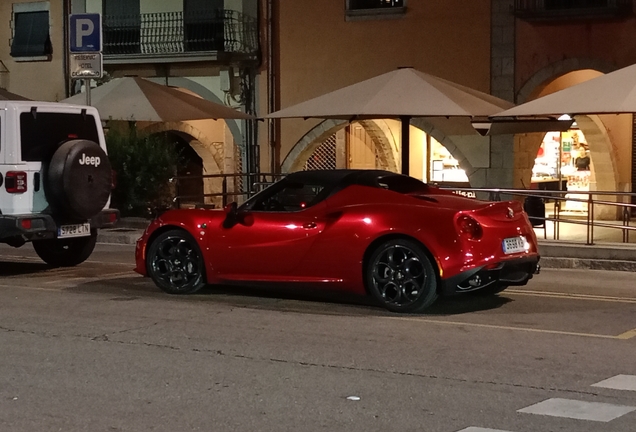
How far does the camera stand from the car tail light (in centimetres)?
1048

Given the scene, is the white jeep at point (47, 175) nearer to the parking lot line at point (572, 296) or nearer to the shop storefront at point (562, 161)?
the parking lot line at point (572, 296)

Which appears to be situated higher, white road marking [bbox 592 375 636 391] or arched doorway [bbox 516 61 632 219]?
arched doorway [bbox 516 61 632 219]

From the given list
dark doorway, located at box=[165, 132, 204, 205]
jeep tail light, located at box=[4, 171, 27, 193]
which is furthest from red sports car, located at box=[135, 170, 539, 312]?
dark doorway, located at box=[165, 132, 204, 205]

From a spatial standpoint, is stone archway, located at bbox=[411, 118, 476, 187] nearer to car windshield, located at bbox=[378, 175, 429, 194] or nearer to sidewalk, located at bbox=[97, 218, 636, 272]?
sidewalk, located at bbox=[97, 218, 636, 272]

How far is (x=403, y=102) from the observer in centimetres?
1745

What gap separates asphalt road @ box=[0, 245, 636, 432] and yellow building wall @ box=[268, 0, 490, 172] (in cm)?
1249

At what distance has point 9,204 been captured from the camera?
13234 mm

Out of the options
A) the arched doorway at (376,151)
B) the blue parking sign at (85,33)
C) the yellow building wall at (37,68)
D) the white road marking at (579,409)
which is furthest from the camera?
the yellow building wall at (37,68)

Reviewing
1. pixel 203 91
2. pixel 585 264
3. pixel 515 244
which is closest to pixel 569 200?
pixel 585 264

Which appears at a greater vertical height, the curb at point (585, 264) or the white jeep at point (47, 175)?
the white jeep at point (47, 175)

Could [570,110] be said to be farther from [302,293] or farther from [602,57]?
[602,57]

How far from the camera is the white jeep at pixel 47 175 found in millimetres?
13227

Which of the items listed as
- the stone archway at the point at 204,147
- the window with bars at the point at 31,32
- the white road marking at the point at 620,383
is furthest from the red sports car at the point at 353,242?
the window with bars at the point at 31,32

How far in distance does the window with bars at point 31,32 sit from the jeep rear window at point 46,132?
16.9 m
